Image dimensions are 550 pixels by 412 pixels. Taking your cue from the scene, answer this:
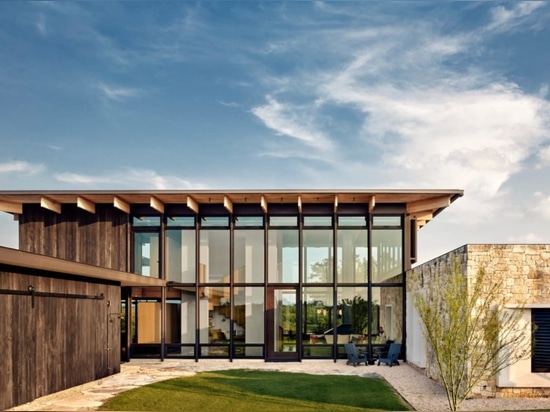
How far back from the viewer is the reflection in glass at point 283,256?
17.4 metres

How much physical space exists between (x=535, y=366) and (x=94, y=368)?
9964mm

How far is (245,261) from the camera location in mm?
17469

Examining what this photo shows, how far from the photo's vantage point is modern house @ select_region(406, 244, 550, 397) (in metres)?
10.4

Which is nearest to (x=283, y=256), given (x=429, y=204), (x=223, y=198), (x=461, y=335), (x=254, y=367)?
(x=223, y=198)

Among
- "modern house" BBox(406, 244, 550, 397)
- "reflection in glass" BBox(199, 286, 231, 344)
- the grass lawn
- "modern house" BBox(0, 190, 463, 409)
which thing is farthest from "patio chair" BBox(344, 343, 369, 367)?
"modern house" BBox(406, 244, 550, 397)

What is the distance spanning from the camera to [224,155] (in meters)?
19.3

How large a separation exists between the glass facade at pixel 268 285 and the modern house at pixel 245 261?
0.11 feet

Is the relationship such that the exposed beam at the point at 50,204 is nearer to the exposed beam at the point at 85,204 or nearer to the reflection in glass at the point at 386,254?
the exposed beam at the point at 85,204

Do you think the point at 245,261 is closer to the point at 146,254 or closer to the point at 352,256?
the point at 146,254

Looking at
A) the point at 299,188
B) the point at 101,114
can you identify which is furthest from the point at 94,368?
the point at 101,114

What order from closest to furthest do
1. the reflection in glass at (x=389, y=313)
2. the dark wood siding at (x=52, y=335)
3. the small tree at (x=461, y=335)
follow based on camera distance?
the small tree at (x=461, y=335)
the dark wood siding at (x=52, y=335)
the reflection in glass at (x=389, y=313)

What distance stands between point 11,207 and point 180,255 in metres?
5.73

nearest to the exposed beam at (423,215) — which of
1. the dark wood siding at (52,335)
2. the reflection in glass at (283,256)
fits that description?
the reflection in glass at (283,256)

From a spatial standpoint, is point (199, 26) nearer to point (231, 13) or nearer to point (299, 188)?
point (231, 13)
